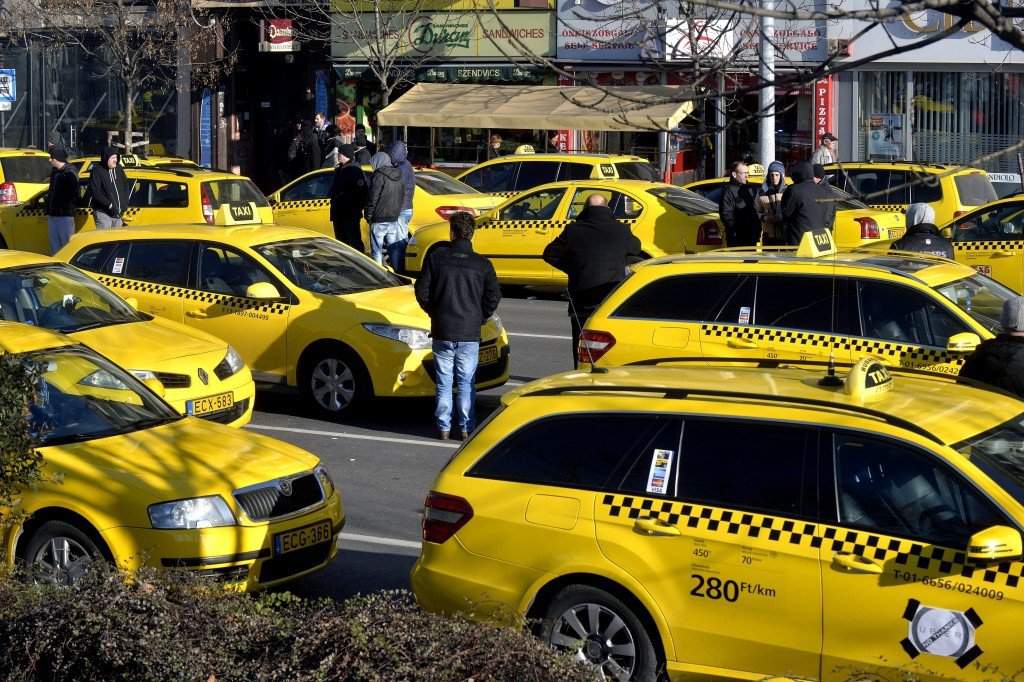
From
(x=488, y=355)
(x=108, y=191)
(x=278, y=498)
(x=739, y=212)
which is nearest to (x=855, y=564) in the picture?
(x=278, y=498)

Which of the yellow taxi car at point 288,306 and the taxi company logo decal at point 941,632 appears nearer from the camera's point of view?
the taxi company logo decal at point 941,632

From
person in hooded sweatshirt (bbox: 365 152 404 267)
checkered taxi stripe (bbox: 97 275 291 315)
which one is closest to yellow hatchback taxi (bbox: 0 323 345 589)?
checkered taxi stripe (bbox: 97 275 291 315)

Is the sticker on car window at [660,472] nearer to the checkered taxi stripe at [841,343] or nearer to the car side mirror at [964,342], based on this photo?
the checkered taxi stripe at [841,343]

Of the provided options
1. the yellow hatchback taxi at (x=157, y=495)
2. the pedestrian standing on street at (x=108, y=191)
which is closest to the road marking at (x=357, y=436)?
the yellow hatchback taxi at (x=157, y=495)

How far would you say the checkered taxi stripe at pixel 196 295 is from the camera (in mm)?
12797

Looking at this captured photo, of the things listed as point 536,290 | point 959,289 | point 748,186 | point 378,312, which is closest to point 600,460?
point 959,289

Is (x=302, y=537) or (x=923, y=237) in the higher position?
(x=923, y=237)

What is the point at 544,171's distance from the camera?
21.2 meters

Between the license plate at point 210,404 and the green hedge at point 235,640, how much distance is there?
5.27m

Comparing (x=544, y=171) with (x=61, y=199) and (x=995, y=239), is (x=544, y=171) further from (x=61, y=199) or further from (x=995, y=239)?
(x=995, y=239)

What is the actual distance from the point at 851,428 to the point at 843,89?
2395 centimetres

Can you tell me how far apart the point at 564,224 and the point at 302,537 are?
35.7ft

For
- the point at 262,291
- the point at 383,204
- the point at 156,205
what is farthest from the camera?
the point at 156,205

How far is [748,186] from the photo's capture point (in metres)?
17.9
